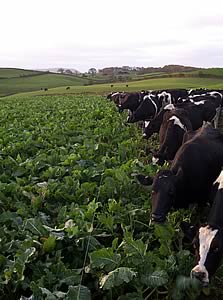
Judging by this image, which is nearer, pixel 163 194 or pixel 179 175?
pixel 163 194

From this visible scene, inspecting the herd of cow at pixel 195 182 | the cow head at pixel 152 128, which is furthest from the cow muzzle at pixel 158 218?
the cow head at pixel 152 128

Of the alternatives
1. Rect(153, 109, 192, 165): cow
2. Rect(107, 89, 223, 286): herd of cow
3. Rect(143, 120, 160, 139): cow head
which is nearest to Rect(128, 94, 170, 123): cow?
Rect(143, 120, 160, 139): cow head

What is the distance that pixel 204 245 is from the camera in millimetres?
4566

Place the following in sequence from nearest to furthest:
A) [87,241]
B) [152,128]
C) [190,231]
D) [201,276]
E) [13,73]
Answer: [201,276], [190,231], [87,241], [152,128], [13,73]

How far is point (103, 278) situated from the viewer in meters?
4.46

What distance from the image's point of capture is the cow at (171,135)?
370 inches

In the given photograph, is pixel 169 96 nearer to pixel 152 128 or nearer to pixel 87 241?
pixel 152 128

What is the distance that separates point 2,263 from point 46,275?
569 millimetres

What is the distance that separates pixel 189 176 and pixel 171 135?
3.30m

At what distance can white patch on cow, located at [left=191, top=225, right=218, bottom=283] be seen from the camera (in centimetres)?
442

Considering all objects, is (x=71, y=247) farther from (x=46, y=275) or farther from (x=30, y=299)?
(x=30, y=299)

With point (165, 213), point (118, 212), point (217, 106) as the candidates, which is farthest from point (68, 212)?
point (217, 106)

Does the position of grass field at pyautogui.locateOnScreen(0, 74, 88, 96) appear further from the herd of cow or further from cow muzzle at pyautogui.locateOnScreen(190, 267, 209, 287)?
cow muzzle at pyautogui.locateOnScreen(190, 267, 209, 287)

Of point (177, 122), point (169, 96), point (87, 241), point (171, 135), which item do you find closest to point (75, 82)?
point (169, 96)
